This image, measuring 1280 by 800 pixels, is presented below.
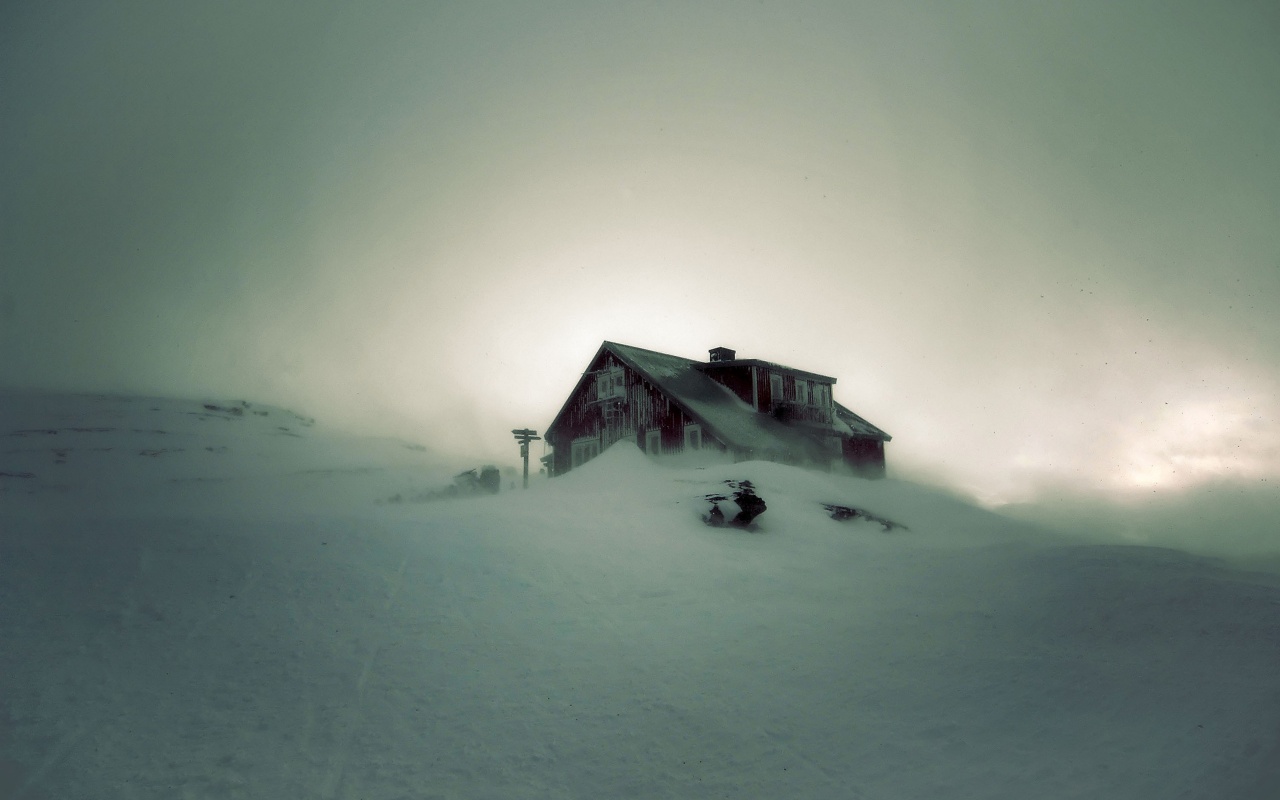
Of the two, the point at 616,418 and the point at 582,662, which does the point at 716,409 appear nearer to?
the point at 616,418

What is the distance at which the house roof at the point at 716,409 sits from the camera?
2872cm

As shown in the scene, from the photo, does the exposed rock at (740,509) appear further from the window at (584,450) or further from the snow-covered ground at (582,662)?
the window at (584,450)

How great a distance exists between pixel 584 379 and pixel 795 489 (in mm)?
15010

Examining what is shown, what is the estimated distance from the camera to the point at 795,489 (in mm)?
23203

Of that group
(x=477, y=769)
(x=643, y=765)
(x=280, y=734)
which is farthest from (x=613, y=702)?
(x=280, y=734)

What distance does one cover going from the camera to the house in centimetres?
2956

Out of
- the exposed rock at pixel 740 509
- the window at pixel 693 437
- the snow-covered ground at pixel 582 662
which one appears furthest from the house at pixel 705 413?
the snow-covered ground at pixel 582 662

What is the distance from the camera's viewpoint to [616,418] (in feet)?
107

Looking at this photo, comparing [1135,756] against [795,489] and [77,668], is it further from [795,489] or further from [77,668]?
[795,489]

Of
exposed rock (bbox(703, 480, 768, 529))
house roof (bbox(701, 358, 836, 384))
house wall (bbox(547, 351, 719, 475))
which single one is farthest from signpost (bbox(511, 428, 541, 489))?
exposed rock (bbox(703, 480, 768, 529))

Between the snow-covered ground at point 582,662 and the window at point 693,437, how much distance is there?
1215cm

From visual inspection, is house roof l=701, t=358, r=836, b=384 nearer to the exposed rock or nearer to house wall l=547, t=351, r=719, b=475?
house wall l=547, t=351, r=719, b=475

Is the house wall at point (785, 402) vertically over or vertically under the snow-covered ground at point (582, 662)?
over

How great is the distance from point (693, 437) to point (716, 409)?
268cm
